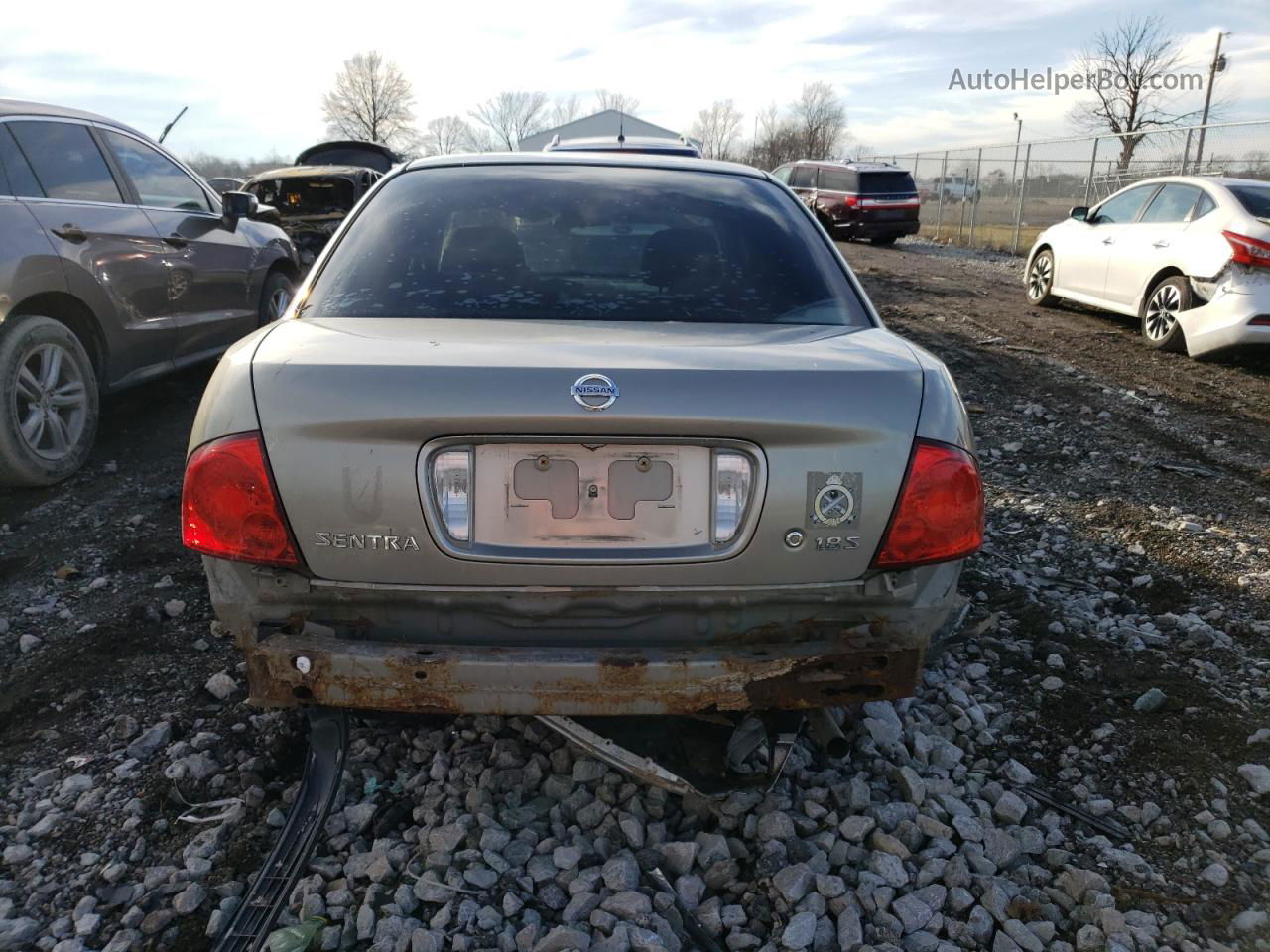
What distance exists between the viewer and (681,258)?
273cm

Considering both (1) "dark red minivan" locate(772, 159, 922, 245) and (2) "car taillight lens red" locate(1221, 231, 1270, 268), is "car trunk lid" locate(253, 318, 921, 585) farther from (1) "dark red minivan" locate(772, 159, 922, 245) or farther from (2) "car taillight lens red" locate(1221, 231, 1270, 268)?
(1) "dark red minivan" locate(772, 159, 922, 245)

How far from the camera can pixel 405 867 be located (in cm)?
219

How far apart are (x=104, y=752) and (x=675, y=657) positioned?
1.79 m

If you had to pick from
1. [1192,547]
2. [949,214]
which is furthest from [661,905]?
[949,214]

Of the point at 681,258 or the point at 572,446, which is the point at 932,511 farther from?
the point at 681,258

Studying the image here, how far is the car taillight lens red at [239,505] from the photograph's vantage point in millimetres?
1954

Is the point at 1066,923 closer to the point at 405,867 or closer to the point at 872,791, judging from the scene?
the point at 872,791

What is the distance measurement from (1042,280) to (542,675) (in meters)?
10.6

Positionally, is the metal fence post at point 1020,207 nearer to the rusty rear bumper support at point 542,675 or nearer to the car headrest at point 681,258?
the car headrest at point 681,258

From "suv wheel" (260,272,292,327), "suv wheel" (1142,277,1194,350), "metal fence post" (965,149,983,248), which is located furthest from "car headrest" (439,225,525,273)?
"metal fence post" (965,149,983,248)

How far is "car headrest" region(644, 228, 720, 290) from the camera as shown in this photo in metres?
2.65

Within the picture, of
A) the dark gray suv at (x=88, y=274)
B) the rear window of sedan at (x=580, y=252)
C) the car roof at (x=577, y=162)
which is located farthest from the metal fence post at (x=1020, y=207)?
the rear window of sedan at (x=580, y=252)

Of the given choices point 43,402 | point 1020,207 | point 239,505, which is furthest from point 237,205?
point 1020,207

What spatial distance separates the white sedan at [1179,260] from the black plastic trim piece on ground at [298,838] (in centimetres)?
786
